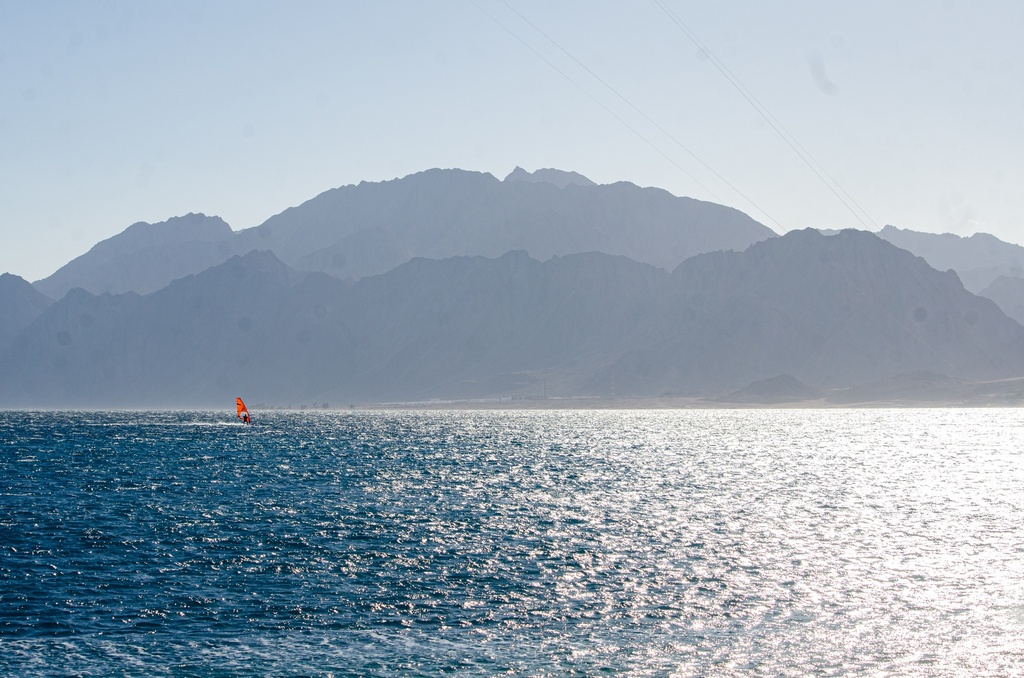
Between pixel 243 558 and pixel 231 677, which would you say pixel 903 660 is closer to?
pixel 231 677

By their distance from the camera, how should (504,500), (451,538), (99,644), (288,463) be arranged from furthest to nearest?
(288,463)
(504,500)
(451,538)
(99,644)

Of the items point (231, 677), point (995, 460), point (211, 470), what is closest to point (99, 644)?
point (231, 677)

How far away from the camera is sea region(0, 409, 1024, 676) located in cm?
3878

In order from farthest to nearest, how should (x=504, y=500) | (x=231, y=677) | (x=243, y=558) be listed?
1. (x=504, y=500)
2. (x=243, y=558)
3. (x=231, y=677)

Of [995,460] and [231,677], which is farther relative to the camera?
[995,460]

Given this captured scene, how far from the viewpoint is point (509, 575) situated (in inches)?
2105

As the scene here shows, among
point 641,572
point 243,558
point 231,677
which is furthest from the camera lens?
point 243,558

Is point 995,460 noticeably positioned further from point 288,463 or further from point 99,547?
point 99,547

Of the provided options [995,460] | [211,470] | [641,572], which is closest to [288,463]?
[211,470]

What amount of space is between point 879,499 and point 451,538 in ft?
145

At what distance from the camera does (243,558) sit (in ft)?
191

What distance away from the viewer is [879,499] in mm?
89250

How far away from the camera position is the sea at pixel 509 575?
38.8 meters

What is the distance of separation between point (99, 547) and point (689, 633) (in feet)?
125
